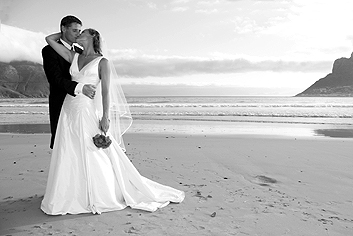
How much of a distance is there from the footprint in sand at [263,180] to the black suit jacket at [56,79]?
3.32 metres

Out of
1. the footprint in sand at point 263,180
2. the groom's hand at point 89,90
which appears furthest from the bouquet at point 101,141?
the footprint in sand at point 263,180

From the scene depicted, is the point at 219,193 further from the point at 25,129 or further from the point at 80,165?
the point at 25,129

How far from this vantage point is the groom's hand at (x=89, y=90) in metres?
3.67

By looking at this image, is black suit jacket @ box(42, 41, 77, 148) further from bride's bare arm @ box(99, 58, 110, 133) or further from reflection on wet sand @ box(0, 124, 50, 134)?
reflection on wet sand @ box(0, 124, 50, 134)

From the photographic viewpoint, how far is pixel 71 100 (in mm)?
3803

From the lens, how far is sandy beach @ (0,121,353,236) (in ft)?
11.0

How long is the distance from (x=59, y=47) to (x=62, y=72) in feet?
1.02

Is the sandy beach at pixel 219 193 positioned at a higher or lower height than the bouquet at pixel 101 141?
lower

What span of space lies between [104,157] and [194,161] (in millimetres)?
3207

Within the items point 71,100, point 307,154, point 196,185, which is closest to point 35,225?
point 71,100

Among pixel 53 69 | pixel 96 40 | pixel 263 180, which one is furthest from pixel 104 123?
pixel 263 180

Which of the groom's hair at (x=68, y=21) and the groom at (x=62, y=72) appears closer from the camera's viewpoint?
the groom at (x=62, y=72)

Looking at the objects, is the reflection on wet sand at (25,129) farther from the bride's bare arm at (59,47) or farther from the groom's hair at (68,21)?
the groom's hair at (68,21)

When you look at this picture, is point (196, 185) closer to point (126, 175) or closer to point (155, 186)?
point (155, 186)
